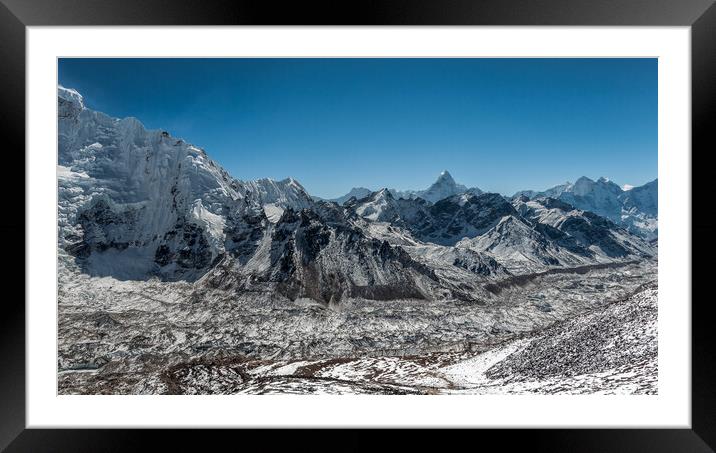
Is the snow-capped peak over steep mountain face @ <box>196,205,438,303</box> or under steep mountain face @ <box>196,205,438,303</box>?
over

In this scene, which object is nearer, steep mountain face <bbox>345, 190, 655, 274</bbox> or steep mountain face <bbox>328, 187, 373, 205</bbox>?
steep mountain face <bbox>345, 190, 655, 274</bbox>

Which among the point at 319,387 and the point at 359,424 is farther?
the point at 319,387
